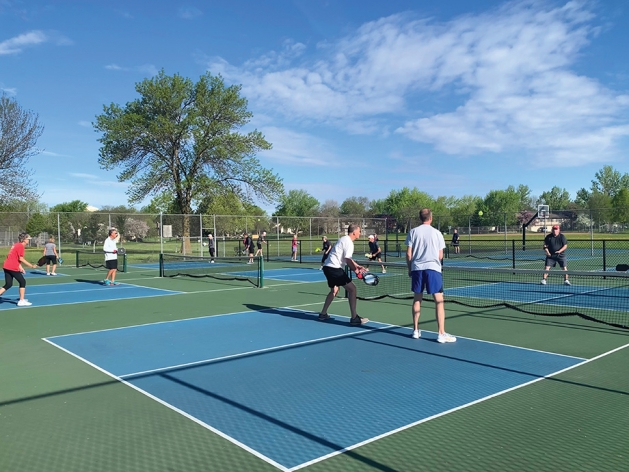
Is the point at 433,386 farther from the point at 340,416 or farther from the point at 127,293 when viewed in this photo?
the point at 127,293

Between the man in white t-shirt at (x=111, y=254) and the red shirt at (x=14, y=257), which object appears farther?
the man in white t-shirt at (x=111, y=254)

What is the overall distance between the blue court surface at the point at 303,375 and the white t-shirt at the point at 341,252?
108cm

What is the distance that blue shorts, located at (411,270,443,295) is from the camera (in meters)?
7.39

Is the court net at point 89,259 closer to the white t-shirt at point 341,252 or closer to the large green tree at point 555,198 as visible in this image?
the white t-shirt at point 341,252

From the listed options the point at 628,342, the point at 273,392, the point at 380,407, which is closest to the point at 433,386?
the point at 380,407

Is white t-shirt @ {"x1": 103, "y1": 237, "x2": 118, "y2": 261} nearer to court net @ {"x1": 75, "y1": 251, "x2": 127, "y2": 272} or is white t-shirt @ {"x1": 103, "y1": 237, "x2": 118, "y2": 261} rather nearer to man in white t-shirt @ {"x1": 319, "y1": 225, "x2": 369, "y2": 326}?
court net @ {"x1": 75, "y1": 251, "x2": 127, "y2": 272}

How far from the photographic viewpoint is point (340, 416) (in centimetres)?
458

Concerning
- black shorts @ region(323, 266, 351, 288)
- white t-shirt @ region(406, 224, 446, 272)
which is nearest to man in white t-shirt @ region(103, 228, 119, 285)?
black shorts @ region(323, 266, 351, 288)

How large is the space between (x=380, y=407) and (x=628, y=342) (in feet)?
15.2

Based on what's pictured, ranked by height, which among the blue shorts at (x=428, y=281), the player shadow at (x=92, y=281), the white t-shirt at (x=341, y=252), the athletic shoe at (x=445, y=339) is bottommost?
the player shadow at (x=92, y=281)

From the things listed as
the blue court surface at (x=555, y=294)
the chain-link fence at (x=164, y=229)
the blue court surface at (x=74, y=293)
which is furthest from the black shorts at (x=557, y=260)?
the chain-link fence at (x=164, y=229)

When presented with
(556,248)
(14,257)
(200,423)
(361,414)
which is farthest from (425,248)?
(14,257)

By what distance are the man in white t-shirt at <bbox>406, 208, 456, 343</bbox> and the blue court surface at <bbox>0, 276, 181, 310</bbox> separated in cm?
835

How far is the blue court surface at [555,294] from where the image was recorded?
1117 centimetres
